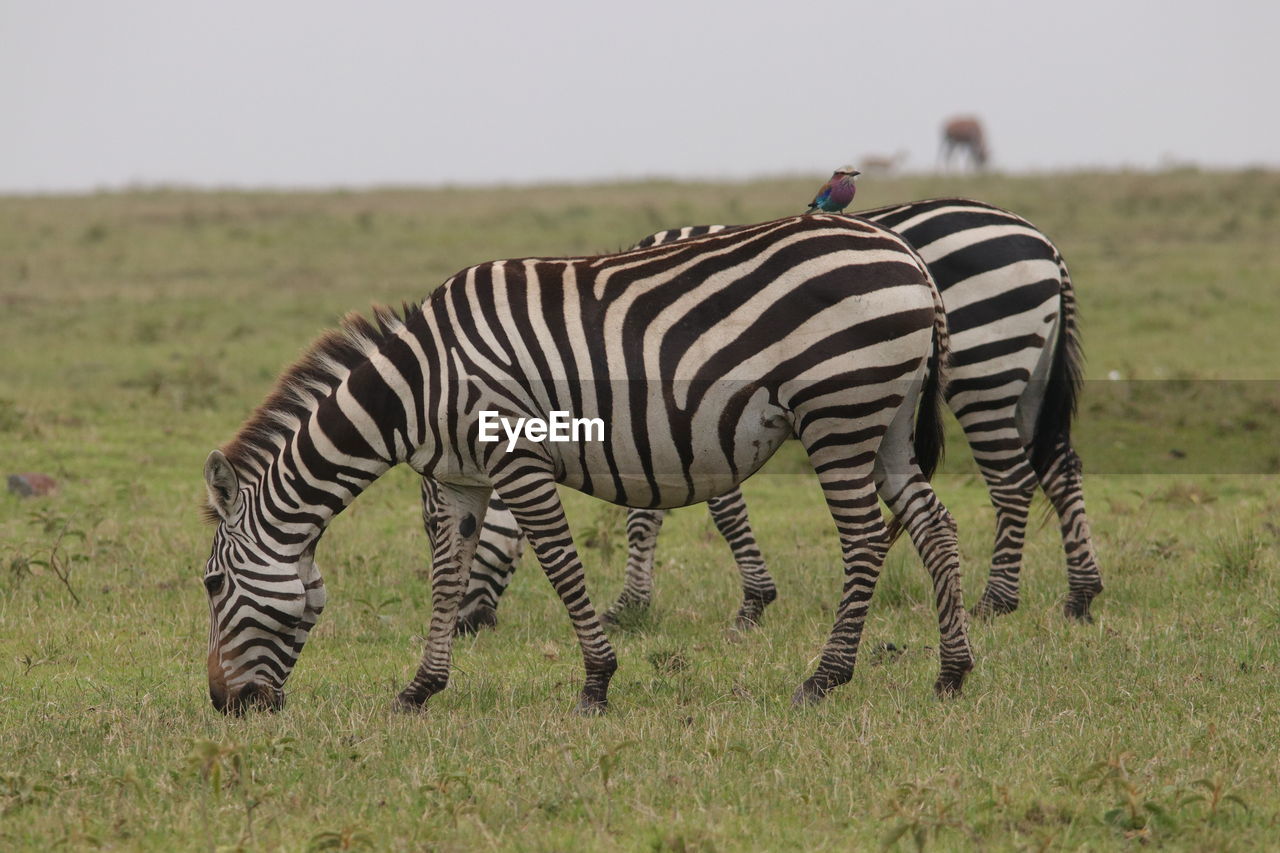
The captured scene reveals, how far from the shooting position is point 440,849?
455cm

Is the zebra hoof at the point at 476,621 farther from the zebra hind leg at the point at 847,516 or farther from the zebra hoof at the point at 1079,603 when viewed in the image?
the zebra hoof at the point at 1079,603

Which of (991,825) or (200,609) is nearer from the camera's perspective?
(991,825)

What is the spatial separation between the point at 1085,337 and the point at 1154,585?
9.94 m

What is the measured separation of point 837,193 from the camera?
7555 millimetres

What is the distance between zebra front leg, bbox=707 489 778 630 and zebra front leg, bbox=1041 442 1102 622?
5.66 ft

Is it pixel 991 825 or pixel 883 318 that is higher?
pixel 883 318

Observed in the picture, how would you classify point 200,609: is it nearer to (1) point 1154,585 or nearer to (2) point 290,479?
(2) point 290,479

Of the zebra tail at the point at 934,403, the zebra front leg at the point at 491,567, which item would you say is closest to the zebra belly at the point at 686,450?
the zebra tail at the point at 934,403

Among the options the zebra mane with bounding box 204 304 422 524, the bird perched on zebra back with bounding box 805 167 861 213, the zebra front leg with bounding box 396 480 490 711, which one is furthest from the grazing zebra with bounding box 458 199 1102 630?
the zebra mane with bounding box 204 304 422 524

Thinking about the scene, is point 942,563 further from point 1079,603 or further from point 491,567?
point 491,567

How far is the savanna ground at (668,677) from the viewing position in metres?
4.84

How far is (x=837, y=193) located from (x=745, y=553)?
2201 mm

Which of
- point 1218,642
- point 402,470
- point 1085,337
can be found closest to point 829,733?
point 1218,642

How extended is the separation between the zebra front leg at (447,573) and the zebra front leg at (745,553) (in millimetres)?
1937
